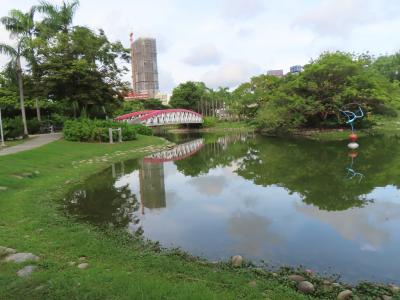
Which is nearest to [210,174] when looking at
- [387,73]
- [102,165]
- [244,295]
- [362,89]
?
[102,165]

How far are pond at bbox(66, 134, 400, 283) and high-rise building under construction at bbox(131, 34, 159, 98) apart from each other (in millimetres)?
104599

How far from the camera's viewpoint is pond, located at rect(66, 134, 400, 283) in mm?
6137

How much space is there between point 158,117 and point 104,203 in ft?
110

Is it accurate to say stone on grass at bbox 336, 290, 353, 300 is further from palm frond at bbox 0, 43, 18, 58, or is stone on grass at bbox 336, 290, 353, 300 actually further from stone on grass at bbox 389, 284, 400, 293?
palm frond at bbox 0, 43, 18, 58

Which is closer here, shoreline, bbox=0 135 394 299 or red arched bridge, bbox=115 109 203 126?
shoreline, bbox=0 135 394 299

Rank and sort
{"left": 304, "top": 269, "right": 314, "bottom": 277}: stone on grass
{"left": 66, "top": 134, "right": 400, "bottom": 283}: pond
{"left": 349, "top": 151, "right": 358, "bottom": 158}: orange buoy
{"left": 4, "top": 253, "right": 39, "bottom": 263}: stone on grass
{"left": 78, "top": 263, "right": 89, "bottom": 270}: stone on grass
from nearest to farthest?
{"left": 78, "top": 263, "right": 89, "bottom": 270}: stone on grass < {"left": 304, "top": 269, "right": 314, "bottom": 277}: stone on grass < {"left": 4, "top": 253, "right": 39, "bottom": 263}: stone on grass < {"left": 66, "top": 134, "right": 400, "bottom": 283}: pond < {"left": 349, "top": 151, "right": 358, "bottom": 158}: orange buoy

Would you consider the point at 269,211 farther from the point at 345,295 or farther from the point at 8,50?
the point at 8,50

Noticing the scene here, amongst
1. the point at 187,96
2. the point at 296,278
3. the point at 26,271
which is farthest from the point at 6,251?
the point at 187,96

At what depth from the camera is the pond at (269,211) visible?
20.1 feet

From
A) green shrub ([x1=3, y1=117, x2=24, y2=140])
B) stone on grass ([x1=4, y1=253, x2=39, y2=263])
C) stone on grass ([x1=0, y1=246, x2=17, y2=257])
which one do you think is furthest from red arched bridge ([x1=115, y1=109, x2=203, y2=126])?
stone on grass ([x1=4, y1=253, x2=39, y2=263])

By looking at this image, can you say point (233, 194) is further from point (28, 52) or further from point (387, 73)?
point (387, 73)

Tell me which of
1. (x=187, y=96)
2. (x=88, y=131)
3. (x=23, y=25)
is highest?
(x=23, y=25)

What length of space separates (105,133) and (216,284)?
69.4ft

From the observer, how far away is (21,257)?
534cm
